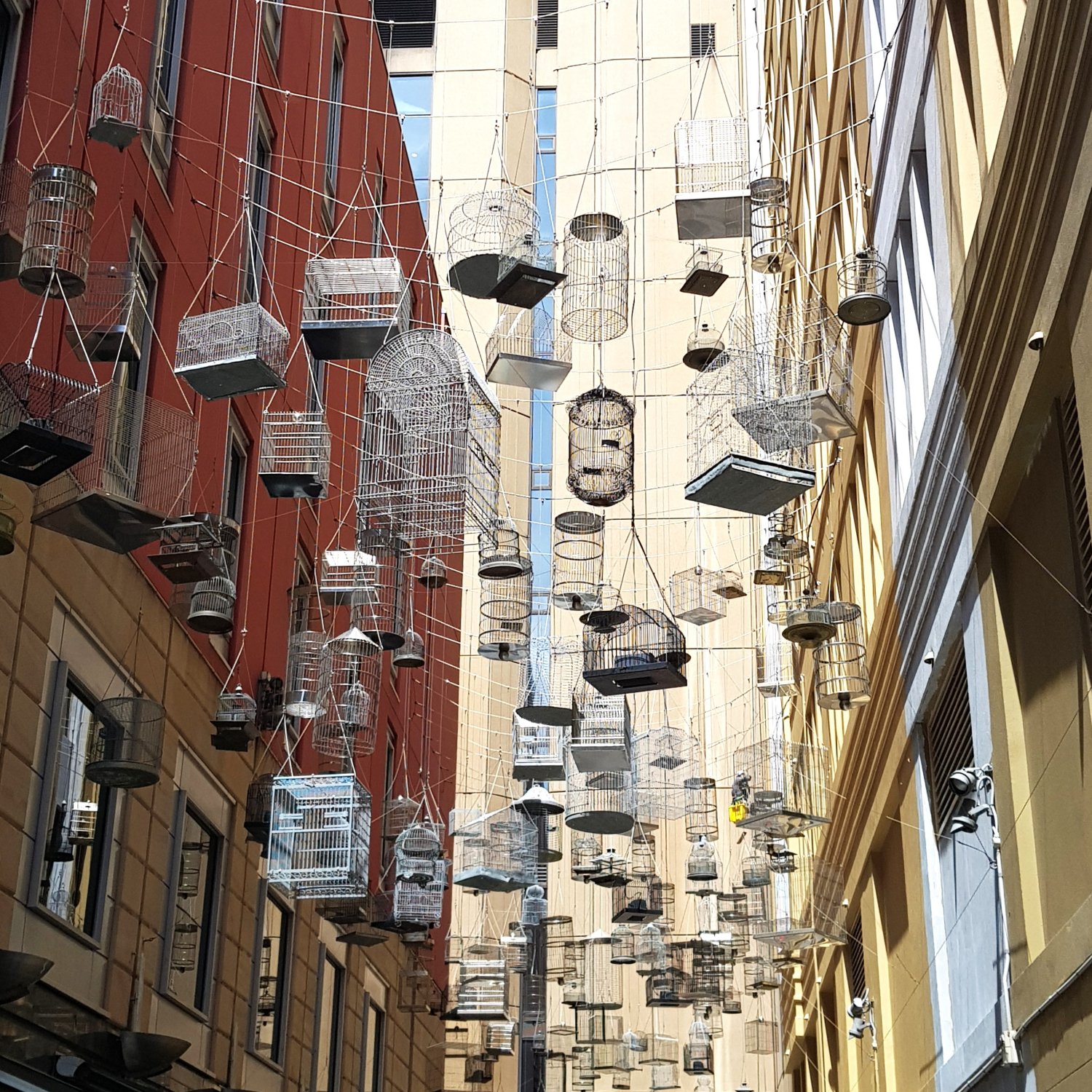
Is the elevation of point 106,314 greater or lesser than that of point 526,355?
lesser

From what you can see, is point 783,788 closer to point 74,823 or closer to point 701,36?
point 74,823

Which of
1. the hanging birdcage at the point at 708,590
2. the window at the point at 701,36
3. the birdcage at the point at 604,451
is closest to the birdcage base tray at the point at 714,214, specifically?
the birdcage at the point at 604,451

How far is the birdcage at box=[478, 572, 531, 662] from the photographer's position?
52.4 ft

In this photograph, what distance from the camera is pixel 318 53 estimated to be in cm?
2433

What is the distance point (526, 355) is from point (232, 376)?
437cm

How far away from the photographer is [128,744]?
46.6ft

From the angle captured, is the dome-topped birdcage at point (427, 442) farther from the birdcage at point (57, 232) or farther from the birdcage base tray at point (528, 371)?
the birdcage at point (57, 232)

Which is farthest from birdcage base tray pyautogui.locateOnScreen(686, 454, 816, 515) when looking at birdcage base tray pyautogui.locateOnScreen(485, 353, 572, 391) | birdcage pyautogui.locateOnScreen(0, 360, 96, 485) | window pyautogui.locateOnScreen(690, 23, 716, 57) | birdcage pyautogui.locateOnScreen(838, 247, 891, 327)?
window pyautogui.locateOnScreen(690, 23, 716, 57)

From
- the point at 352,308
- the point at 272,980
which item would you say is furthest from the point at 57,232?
the point at 272,980

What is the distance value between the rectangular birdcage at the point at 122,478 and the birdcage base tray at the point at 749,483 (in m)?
3.93

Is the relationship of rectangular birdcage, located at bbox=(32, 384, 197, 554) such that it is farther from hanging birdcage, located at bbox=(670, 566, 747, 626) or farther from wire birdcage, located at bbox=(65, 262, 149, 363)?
hanging birdcage, located at bbox=(670, 566, 747, 626)

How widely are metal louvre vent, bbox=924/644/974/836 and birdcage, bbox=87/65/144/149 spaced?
744cm

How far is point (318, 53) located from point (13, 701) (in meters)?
14.3

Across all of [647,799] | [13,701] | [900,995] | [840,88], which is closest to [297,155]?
[840,88]
